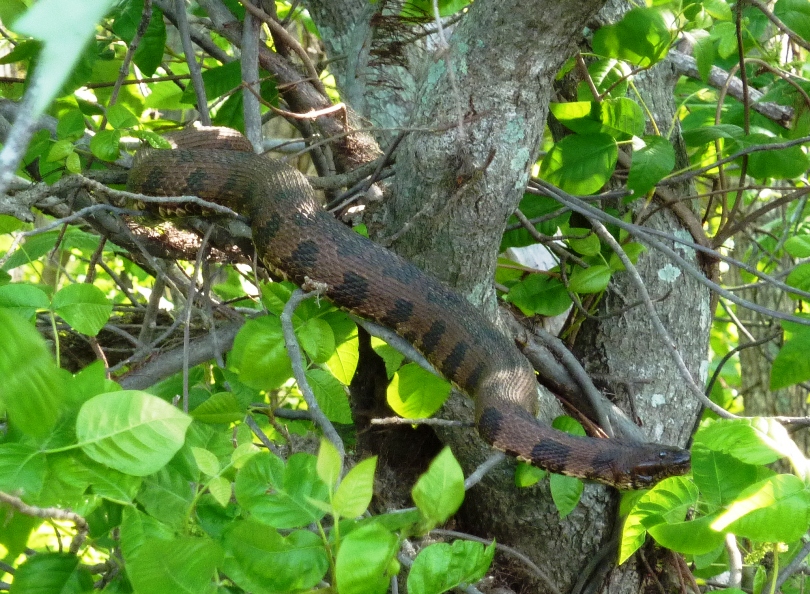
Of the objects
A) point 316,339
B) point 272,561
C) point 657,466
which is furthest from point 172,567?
point 657,466

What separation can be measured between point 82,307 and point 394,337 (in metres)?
1.03

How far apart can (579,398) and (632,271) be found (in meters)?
0.78

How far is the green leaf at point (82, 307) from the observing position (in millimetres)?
1760

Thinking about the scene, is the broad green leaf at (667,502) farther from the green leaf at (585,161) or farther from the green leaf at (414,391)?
the green leaf at (585,161)

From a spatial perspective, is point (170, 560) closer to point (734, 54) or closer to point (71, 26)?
point (71, 26)

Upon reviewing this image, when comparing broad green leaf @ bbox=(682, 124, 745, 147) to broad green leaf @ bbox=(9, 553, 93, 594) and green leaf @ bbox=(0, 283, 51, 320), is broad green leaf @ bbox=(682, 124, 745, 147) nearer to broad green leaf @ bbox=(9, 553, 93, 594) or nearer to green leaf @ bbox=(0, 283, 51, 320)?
green leaf @ bbox=(0, 283, 51, 320)

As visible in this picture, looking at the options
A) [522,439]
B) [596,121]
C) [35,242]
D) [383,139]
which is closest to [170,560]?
[522,439]

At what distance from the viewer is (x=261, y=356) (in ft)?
6.61

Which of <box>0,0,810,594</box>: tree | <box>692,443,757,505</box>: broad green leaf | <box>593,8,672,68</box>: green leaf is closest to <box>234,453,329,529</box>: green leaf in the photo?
<box>0,0,810,594</box>: tree

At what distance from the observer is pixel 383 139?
339 cm

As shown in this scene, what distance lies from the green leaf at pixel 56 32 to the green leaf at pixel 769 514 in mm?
1122

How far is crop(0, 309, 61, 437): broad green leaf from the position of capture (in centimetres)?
85

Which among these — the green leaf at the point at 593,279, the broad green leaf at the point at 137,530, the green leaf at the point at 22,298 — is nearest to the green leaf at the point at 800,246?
the green leaf at the point at 593,279

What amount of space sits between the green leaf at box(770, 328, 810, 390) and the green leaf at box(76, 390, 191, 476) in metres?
2.09
